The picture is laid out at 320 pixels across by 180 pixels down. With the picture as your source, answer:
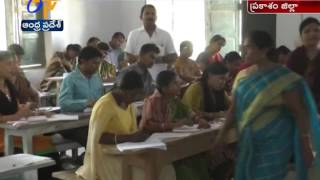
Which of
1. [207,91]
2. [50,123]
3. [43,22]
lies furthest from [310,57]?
[43,22]

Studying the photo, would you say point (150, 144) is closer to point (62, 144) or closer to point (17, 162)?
point (17, 162)

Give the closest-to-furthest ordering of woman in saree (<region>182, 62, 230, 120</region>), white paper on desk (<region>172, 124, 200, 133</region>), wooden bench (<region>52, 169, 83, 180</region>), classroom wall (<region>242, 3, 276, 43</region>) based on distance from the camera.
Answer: wooden bench (<region>52, 169, 83, 180</region>)
white paper on desk (<region>172, 124, 200, 133</region>)
woman in saree (<region>182, 62, 230, 120</region>)
classroom wall (<region>242, 3, 276, 43</region>)

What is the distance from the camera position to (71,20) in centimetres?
952

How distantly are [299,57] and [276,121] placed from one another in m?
1.47

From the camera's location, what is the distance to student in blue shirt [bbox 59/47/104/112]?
15.0 ft

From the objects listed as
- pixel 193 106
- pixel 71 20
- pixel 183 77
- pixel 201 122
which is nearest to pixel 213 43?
pixel 183 77

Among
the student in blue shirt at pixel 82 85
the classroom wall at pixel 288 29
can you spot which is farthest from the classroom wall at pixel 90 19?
the student in blue shirt at pixel 82 85

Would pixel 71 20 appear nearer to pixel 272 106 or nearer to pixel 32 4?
pixel 32 4

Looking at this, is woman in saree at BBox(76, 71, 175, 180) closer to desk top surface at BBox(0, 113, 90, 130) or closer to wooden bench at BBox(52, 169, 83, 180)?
wooden bench at BBox(52, 169, 83, 180)

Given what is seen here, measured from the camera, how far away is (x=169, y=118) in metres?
3.99

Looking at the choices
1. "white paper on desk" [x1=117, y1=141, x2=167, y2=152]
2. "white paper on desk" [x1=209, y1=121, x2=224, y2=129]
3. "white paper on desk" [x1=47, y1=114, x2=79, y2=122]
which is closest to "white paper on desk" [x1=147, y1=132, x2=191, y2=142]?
"white paper on desk" [x1=117, y1=141, x2=167, y2=152]

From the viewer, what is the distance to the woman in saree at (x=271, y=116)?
282 centimetres

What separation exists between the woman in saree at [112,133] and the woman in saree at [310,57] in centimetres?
138

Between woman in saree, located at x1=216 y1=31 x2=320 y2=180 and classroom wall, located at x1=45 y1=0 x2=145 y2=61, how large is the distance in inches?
262
